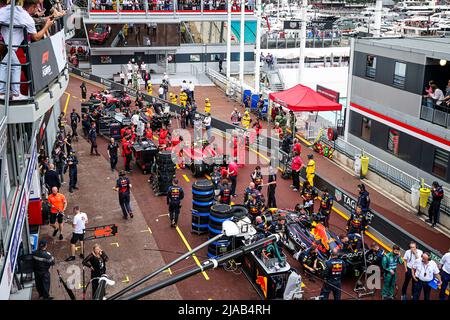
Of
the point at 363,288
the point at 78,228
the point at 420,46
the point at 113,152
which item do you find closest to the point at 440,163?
the point at 420,46

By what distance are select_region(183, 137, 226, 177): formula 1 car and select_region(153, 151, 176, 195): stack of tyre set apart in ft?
7.37

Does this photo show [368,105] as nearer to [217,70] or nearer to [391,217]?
[391,217]

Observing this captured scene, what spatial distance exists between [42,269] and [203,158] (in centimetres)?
1131

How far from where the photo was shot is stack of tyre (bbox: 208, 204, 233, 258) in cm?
1486

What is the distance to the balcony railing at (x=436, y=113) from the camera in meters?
19.1

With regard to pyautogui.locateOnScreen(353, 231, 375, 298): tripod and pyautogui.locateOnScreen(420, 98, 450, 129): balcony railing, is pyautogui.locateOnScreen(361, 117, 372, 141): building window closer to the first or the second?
pyautogui.locateOnScreen(420, 98, 450, 129): balcony railing

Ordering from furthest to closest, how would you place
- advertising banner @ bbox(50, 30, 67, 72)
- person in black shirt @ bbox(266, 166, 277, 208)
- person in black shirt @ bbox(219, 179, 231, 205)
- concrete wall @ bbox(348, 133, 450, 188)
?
1. concrete wall @ bbox(348, 133, 450, 188)
2. person in black shirt @ bbox(266, 166, 277, 208)
3. person in black shirt @ bbox(219, 179, 231, 205)
4. advertising banner @ bbox(50, 30, 67, 72)

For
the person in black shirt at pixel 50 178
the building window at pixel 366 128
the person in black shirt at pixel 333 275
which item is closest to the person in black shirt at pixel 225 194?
the person in black shirt at pixel 333 275

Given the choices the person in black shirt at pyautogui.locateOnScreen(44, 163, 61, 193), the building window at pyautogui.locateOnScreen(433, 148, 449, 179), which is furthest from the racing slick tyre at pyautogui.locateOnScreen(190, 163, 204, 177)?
the building window at pyautogui.locateOnScreen(433, 148, 449, 179)

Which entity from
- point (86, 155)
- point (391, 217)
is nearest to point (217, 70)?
point (86, 155)

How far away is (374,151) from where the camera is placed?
23625 mm

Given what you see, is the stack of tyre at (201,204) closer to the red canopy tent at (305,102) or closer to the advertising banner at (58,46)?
the advertising banner at (58,46)
